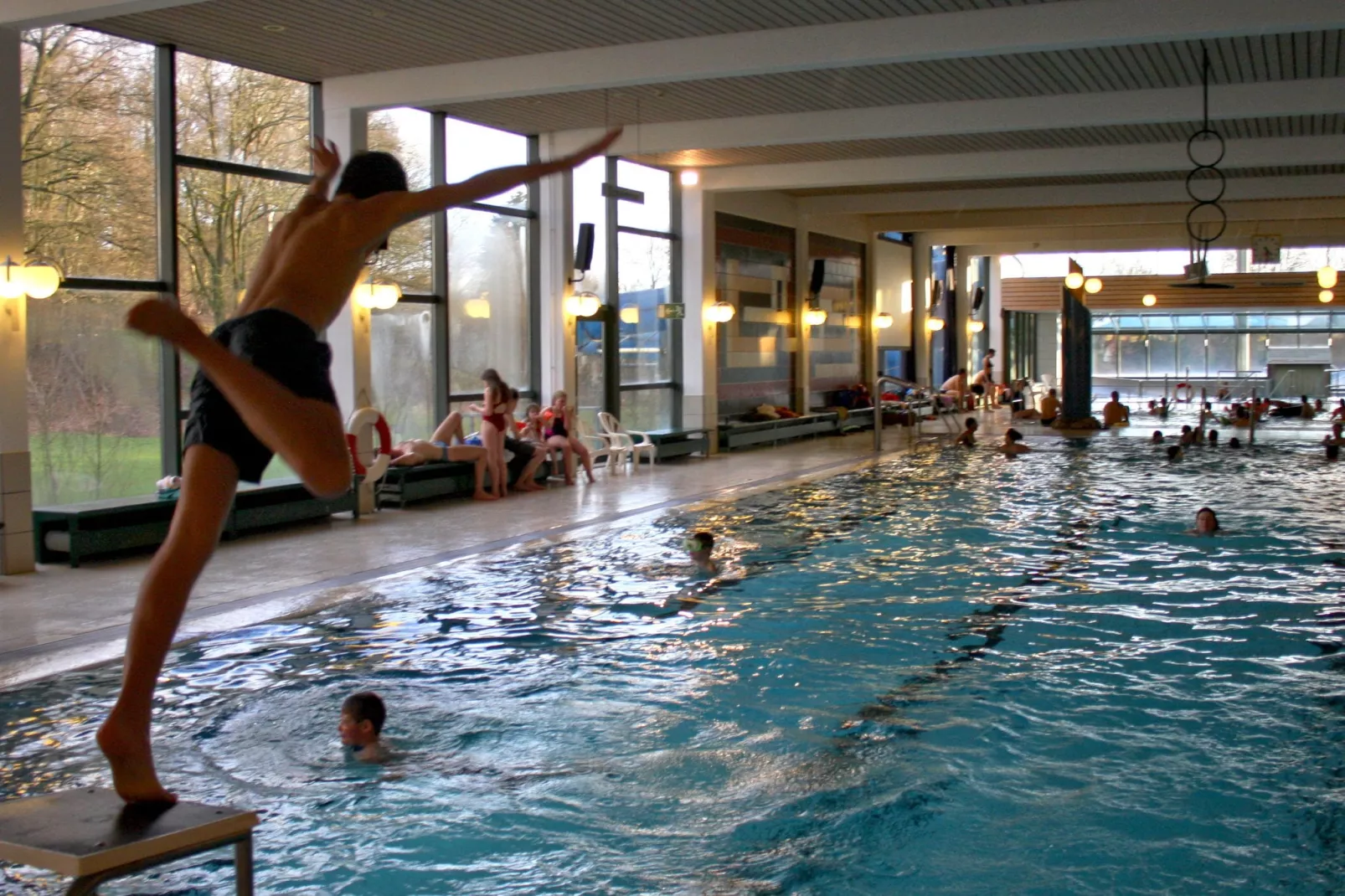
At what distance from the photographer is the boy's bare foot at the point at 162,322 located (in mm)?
2793

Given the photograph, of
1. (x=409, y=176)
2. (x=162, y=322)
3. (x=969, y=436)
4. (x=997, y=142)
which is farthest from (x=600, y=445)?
(x=162, y=322)

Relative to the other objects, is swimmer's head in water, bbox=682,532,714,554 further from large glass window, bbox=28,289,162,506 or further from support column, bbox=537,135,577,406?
support column, bbox=537,135,577,406

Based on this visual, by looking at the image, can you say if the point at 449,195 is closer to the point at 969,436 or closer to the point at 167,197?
the point at 167,197

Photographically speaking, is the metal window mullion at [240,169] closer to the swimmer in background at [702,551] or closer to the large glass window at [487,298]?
the large glass window at [487,298]

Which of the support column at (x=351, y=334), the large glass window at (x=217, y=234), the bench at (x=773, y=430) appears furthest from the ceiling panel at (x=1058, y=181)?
the large glass window at (x=217, y=234)

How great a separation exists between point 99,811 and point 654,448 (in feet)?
49.4

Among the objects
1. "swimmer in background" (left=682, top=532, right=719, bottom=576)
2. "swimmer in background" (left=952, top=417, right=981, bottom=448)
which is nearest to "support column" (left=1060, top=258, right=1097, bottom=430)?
"swimmer in background" (left=952, top=417, right=981, bottom=448)

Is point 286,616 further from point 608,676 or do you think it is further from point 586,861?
point 586,861

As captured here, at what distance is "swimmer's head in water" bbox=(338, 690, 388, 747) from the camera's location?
530 cm

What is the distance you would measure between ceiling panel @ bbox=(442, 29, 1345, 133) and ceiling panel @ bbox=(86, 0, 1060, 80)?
6.63 ft

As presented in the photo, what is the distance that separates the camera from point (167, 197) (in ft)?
37.7

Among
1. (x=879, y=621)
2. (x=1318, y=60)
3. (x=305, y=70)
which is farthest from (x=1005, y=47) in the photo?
(x=305, y=70)

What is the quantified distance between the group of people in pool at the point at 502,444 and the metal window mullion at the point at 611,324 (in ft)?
7.57

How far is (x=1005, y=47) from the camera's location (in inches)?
425
